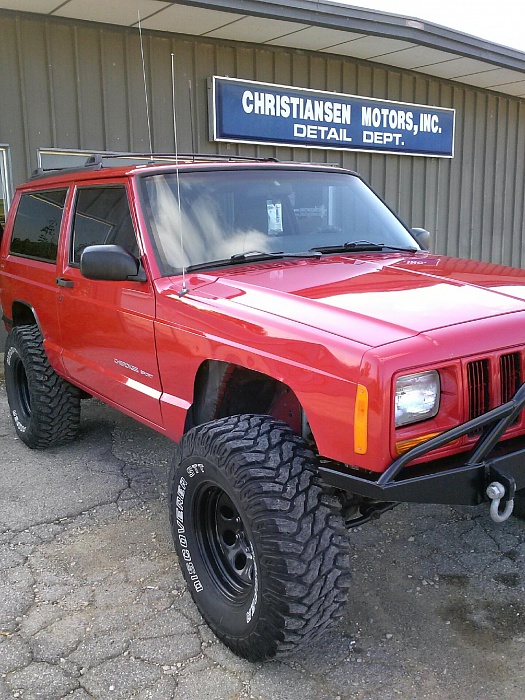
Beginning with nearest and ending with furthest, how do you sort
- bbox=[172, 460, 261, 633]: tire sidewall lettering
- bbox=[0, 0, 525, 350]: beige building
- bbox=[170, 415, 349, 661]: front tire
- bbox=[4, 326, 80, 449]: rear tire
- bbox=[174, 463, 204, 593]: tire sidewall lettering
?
bbox=[170, 415, 349, 661]: front tire < bbox=[172, 460, 261, 633]: tire sidewall lettering < bbox=[174, 463, 204, 593]: tire sidewall lettering < bbox=[4, 326, 80, 449]: rear tire < bbox=[0, 0, 525, 350]: beige building

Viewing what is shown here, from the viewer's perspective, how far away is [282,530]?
2330 mm

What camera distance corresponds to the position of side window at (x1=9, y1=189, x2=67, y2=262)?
14.9 feet

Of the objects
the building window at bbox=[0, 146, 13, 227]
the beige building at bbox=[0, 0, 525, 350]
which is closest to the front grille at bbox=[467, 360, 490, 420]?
the beige building at bbox=[0, 0, 525, 350]

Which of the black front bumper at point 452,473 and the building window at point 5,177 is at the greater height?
the building window at point 5,177

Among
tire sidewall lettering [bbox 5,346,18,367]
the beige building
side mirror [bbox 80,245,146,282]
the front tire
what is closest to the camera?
the front tire

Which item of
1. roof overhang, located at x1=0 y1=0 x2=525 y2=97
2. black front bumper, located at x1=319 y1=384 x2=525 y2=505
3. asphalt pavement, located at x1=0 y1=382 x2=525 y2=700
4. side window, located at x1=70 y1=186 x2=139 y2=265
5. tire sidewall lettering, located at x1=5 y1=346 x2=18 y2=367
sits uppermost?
roof overhang, located at x1=0 y1=0 x2=525 y2=97

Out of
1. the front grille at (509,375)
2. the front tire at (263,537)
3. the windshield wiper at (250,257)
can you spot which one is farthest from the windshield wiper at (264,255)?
the front grille at (509,375)

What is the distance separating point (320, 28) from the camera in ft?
27.8

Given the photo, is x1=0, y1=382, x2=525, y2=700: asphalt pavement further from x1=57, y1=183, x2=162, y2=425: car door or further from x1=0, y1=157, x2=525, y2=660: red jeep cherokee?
x1=57, y1=183, x2=162, y2=425: car door

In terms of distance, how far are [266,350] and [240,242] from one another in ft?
3.34

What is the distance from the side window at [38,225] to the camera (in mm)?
4535

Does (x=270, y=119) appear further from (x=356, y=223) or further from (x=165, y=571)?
(x=165, y=571)

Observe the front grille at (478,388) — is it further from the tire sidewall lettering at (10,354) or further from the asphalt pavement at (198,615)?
the tire sidewall lettering at (10,354)

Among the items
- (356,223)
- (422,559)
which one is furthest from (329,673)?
(356,223)
